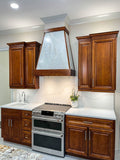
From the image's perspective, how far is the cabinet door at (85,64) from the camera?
2678 millimetres

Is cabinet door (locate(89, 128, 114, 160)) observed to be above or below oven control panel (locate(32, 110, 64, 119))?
below

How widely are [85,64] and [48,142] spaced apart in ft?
6.08

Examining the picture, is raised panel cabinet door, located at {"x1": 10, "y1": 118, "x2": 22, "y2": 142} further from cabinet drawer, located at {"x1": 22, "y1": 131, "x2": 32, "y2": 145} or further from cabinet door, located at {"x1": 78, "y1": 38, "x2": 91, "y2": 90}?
cabinet door, located at {"x1": 78, "y1": 38, "x2": 91, "y2": 90}

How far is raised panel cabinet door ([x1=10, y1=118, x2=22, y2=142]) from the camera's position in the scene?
296 cm

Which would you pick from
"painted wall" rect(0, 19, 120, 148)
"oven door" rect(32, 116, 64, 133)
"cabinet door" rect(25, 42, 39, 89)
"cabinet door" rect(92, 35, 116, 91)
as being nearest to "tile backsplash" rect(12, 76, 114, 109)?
"painted wall" rect(0, 19, 120, 148)

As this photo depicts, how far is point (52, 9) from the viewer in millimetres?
2572

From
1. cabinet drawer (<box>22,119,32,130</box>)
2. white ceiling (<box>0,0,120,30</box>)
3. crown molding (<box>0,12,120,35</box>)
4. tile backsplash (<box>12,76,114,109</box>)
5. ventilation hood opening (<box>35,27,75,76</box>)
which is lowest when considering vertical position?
cabinet drawer (<box>22,119,32,130</box>)

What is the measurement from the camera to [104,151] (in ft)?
7.59

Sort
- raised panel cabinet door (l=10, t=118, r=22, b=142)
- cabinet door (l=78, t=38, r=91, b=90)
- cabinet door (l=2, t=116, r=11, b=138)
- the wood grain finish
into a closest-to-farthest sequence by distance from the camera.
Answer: cabinet door (l=78, t=38, r=91, b=90)
raised panel cabinet door (l=10, t=118, r=22, b=142)
cabinet door (l=2, t=116, r=11, b=138)
the wood grain finish

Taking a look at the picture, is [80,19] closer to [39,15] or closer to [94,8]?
[94,8]

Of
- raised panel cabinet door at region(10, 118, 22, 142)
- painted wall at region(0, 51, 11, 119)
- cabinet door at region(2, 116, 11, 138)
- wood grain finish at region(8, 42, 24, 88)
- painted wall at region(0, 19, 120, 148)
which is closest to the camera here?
painted wall at region(0, 19, 120, 148)

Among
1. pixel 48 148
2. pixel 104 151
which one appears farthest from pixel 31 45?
pixel 104 151

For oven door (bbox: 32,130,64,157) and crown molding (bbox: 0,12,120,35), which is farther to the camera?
crown molding (bbox: 0,12,120,35)

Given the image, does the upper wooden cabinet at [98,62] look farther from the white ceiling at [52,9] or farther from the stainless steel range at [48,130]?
the stainless steel range at [48,130]
